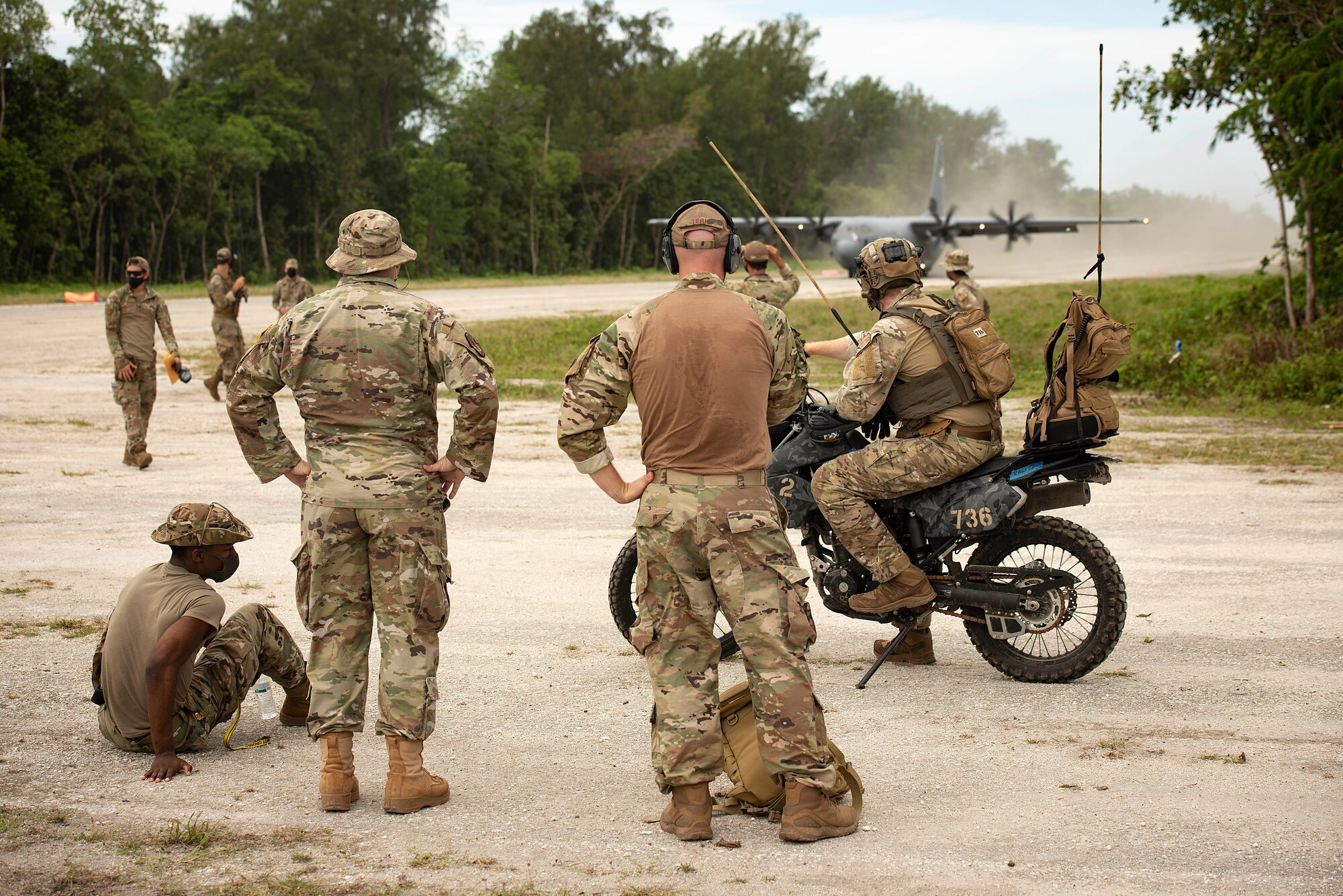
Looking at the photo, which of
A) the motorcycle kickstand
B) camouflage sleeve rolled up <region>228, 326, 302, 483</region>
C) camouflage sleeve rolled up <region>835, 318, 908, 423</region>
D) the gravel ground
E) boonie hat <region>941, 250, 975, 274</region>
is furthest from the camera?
boonie hat <region>941, 250, 975, 274</region>

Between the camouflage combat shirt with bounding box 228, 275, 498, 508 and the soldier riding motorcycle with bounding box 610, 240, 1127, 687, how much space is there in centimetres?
188

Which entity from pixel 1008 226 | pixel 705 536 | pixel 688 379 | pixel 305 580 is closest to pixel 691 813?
pixel 705 536

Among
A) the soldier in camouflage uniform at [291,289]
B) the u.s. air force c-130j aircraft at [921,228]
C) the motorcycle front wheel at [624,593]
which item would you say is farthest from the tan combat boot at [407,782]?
the u.s. air force c-130j aircraft at [921,228]

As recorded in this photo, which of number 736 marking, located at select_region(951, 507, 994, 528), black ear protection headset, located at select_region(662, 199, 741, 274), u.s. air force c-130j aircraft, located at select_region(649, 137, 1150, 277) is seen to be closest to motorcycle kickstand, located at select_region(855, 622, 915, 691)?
number 736 marking, located at select_region(951, 507, 994, 528)

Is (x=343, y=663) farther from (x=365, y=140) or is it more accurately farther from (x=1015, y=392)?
(x=365, y=140)

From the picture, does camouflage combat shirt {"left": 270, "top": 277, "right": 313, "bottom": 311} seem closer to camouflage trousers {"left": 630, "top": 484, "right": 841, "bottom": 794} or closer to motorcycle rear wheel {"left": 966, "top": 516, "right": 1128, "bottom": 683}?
motorcycle rear wheel {"left": 966, "top": 516, "right": 1128, "bottom": 683}

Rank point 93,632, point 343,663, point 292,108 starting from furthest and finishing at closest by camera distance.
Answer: point 292,108 < point 93,632 < point 343,663

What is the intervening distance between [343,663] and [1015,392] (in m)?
16.2

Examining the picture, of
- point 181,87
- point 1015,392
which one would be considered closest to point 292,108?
point 181,87

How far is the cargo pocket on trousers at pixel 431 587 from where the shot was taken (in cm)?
443

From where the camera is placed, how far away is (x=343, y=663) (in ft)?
14.7

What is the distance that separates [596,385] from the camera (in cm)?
428

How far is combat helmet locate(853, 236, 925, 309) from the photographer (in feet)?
18.9

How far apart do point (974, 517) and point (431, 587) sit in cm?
259
